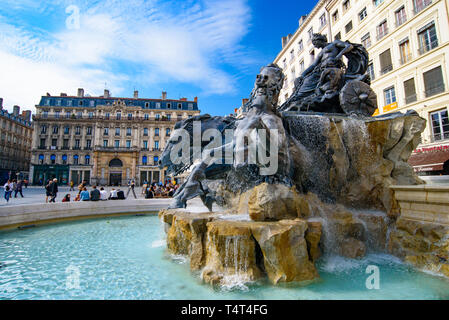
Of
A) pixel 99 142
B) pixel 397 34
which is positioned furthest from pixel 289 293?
pixel 99 142

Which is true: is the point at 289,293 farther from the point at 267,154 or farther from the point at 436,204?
the point at 436,204

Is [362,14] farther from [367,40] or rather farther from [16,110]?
Result: [16,110]

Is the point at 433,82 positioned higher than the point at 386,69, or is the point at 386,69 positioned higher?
the point at 386,69

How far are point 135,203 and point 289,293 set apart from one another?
865 centimetres

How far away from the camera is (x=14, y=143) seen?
53719 mm

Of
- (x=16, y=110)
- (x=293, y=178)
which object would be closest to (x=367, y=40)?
(x=293, y=178)

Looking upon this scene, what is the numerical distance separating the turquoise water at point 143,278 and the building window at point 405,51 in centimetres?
1830

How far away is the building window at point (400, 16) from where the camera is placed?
54.8 ft

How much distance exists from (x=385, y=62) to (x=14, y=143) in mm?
70546

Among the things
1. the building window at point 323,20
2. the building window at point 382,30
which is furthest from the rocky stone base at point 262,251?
the building window at point 323,20

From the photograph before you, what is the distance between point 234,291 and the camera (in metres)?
2.71

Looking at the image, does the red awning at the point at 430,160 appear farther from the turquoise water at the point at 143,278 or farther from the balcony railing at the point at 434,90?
the turquoise water at the point at 143,278

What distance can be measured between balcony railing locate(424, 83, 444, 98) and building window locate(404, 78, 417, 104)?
767 mm

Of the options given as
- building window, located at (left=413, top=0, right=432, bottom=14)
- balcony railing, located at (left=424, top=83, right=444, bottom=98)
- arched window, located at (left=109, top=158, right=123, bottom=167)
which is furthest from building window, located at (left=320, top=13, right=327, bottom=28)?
arched window, located at (left=109, top=158, right=123, bottom=167)
